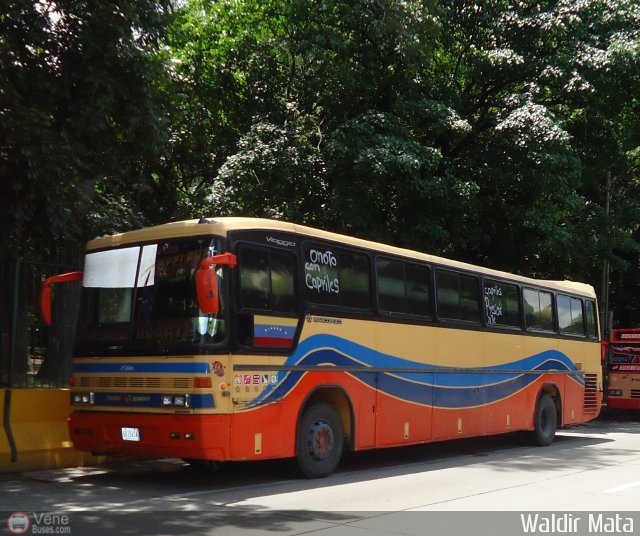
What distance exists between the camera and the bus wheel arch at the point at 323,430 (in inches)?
405

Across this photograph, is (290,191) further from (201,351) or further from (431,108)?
(201,351)

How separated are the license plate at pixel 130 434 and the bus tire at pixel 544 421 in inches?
357

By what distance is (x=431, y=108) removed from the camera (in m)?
17.7

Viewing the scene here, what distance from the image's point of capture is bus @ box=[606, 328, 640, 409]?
2384 centimetres

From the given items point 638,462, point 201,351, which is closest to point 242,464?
Answer: point 201,351

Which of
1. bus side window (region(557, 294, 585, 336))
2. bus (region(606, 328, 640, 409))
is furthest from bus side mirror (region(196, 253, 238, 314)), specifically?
bus (region(606, 328, 640, 409))

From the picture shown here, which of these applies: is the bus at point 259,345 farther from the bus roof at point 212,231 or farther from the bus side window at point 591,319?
the bus side window at point 591,319

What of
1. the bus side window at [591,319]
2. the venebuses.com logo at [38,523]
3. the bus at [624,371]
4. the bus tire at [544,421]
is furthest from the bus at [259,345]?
the bus at [624,371]

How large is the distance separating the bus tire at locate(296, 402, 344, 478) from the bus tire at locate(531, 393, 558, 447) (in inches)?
257

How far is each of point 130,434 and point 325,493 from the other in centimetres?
245

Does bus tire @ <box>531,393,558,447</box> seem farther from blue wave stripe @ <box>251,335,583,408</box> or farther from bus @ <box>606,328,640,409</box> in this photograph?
bus @ <box>606,328,640,409</box>

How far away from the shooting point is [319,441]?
1054cm

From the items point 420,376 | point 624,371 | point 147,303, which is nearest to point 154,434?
point 147,303

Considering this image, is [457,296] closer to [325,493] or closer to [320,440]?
[320,440]
